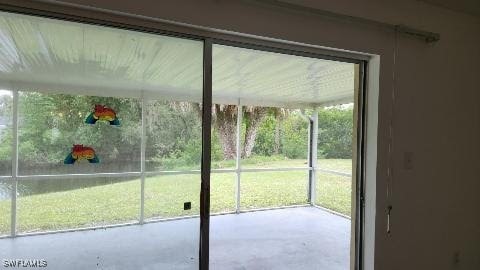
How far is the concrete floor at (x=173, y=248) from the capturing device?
2699 mm

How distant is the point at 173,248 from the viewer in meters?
2.50

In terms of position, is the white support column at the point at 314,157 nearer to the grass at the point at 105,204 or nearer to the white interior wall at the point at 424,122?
the grass at the point at 105,204

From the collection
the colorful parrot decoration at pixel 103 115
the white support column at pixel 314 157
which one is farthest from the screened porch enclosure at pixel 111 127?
the white support column at pixel 314 157

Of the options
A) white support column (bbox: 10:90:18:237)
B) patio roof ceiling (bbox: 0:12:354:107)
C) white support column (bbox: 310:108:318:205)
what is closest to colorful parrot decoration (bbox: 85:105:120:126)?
patio roof ceiling (bbox: 0:12:354:107)

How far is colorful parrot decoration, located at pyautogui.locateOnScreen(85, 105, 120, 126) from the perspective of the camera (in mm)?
2434

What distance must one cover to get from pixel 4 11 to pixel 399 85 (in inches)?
98.7

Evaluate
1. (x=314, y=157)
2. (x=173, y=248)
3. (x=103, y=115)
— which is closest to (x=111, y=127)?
(x=103, y=115)

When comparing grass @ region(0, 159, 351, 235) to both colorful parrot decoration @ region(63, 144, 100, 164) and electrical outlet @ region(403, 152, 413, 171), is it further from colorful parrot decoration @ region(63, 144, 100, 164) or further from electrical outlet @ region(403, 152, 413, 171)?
electrical outlet @ region(403, 152, 413, 171)

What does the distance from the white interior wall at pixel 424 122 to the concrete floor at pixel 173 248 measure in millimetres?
1249

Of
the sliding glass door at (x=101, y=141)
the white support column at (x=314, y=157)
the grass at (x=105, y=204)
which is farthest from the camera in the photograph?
the white support column at (x=314, y=157)

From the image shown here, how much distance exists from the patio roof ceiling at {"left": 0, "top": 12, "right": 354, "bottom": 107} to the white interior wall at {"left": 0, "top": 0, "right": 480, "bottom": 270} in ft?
2.37

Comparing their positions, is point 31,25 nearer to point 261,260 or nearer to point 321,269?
point 261,260

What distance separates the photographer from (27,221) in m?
3.38

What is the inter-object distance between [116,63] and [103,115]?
1.84ft
